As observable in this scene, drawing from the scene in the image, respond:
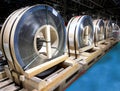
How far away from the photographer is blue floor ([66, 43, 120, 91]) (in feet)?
7.83

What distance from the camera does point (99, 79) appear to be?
2.72 metres

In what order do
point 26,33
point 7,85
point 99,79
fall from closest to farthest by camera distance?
point 26,33, point 7,85, point 99,79

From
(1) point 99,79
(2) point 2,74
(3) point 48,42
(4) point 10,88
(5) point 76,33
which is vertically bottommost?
(1) point 99,79

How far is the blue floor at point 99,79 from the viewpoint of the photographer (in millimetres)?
2387

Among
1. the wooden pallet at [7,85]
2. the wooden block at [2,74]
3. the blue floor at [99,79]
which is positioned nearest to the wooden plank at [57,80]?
the blue floor at [99,79]

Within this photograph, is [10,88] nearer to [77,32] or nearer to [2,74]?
[2,74]

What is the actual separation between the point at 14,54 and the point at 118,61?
3.31 meters

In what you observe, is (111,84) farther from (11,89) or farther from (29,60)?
(11,89)

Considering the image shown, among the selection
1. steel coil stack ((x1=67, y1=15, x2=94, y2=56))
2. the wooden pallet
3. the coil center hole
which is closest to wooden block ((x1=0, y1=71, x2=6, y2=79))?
the wooden pallet

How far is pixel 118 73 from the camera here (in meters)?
3.04

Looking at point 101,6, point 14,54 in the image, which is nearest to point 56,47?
point 14,54

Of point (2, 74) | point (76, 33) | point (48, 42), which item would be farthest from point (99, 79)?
point (2, 74)

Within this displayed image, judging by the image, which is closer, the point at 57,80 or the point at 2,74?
the point at 57,80

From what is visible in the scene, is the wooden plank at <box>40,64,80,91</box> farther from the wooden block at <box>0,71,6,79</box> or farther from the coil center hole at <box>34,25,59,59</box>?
the wooden block at <box>0,71,6,79</box>
